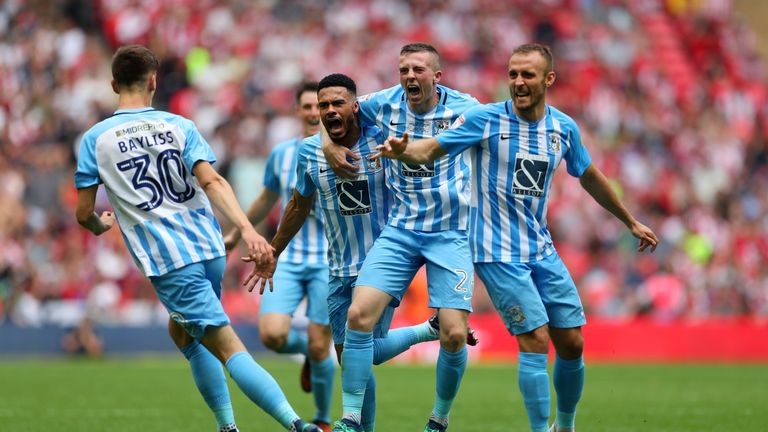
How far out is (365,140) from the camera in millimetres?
8117

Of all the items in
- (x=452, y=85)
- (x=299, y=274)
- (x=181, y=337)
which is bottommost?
(x=181, y=337)

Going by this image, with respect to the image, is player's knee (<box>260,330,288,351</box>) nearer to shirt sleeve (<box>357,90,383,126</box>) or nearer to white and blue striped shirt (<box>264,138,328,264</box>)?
white and blue striped shirt (<box>264,138,328,264</box>)

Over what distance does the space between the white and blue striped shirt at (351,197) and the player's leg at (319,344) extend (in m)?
2.07

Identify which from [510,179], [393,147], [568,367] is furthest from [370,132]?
[568,367]

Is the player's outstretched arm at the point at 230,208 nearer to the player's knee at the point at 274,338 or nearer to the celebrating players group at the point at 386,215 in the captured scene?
the celebrating players group at the point at 386,215

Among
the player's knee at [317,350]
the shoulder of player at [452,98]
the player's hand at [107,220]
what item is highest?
the shoulder of player at [452,98]

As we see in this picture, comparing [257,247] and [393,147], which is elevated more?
[393,147]

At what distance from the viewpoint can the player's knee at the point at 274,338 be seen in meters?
10.3

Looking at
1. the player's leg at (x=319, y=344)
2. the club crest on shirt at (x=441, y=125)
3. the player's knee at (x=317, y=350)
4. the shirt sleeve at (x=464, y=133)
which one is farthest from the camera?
the player's knee at (x=317, y=350)

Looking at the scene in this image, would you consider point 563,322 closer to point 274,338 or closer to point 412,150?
point 412,150

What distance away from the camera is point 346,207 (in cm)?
813

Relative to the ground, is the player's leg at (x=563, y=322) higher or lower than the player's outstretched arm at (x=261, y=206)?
lower

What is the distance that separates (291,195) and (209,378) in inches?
123

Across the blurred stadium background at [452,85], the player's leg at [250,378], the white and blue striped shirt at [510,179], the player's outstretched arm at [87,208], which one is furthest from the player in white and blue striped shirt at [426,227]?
the blurred stadium background at [452,85]
